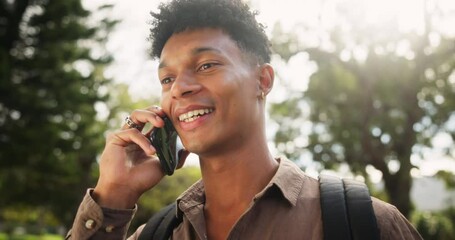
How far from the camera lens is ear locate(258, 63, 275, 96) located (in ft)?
6.66

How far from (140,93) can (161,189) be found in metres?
7.37

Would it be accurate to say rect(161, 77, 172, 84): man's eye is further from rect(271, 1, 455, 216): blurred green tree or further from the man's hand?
rect(271, 1, 455, 216): blurred green tree

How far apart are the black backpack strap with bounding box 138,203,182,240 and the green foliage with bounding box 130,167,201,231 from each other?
27.8 m

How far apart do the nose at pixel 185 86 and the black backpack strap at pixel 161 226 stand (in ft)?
1.52

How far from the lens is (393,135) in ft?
48.4

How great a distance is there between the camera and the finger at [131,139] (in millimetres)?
1959

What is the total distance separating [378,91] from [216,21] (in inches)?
518

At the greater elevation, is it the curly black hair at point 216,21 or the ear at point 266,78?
the curly black hair at point 216,21

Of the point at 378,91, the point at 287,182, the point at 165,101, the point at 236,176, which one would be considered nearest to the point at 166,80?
the point at 165,101

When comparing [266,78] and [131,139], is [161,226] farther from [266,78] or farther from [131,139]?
[266,78]

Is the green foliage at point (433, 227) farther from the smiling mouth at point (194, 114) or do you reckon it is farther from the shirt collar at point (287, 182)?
the smiling mouth at point (194, 114)

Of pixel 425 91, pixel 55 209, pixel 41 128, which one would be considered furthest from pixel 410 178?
pixel 55 209

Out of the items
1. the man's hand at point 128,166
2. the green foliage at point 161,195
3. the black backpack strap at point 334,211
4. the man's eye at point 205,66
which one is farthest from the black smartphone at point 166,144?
the green foliage at point 161,195

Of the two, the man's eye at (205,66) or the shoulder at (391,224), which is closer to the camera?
the shoulder at (391,224)
